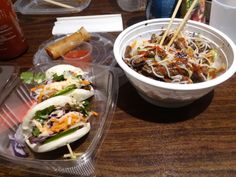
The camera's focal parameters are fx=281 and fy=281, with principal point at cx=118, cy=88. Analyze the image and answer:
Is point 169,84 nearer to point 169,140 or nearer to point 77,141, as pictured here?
point 169,140

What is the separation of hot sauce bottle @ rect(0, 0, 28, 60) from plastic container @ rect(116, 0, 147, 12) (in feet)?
1.47

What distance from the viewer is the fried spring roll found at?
925 mm

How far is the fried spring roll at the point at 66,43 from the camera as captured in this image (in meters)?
0.92

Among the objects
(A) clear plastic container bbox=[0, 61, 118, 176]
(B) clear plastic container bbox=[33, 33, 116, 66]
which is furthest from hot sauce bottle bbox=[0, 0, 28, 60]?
(A) clear plastic container bbox=[0, 61, 118, 176]

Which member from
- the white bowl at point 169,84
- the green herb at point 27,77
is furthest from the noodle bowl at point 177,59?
the green herb at point 27,77

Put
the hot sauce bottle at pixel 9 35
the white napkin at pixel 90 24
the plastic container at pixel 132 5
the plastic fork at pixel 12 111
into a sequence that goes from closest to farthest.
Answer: the plastic fork at pixel 12 111, the hot sauce bottle at pixel 9 35, the white napkin at pixel 90 24, the plastic container at pixel 132 5

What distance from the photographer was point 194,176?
589 millimetres

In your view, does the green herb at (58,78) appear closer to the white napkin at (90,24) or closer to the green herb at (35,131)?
the green herb at (35,131)

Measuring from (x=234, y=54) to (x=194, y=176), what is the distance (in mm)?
318

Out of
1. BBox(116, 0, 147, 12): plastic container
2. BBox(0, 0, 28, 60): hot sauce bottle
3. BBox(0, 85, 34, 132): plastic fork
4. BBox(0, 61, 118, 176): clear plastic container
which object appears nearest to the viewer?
BBox(0, 61, 118, 176): clear plastic container

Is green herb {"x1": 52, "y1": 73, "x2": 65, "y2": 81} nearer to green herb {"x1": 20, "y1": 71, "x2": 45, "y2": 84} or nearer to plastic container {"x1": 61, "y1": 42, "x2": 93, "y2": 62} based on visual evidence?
green herb {"x1": 20, "y1": 71, "x2": 45, "y2": 84}

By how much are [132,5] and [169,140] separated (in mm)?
706

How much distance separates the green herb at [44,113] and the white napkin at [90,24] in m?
0.48

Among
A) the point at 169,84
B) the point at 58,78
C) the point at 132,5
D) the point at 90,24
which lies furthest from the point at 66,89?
the point at 132,5
